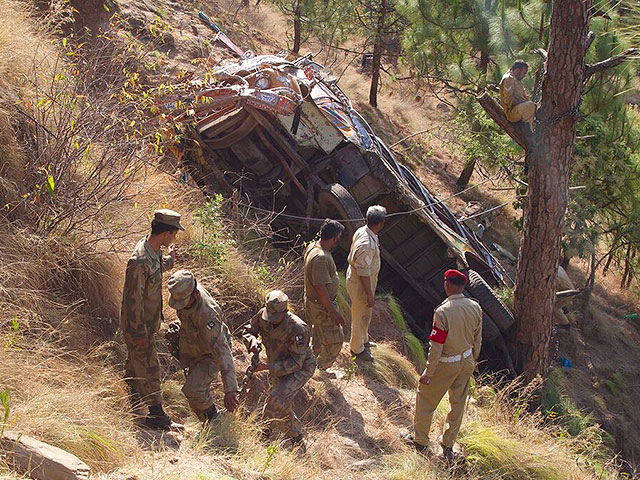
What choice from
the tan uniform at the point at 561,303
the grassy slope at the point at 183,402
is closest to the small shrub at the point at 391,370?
the grassy slope at the point at 183,402

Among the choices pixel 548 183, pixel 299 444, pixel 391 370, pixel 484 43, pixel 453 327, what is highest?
pixel 484 43

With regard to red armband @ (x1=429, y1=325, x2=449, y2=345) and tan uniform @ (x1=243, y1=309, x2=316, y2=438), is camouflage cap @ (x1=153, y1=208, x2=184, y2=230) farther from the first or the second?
red armband @ (x1=429, y1=325, x2=449, y2=345)

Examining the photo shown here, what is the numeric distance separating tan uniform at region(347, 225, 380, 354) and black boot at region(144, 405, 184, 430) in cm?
222

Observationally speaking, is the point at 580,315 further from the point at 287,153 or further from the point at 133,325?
the point at 133,325

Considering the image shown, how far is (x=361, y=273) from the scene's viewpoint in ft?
20.1

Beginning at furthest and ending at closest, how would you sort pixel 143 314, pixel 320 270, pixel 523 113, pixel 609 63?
pixel 523 113 < pixel 609 63 < pixel 320 270 < pixel 143 314

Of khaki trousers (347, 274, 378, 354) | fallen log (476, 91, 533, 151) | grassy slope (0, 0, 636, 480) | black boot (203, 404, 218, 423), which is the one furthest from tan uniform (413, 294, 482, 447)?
fallen log (476, 91, 533, 151)

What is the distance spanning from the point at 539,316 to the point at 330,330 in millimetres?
3256

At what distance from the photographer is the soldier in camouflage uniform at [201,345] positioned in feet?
14.6

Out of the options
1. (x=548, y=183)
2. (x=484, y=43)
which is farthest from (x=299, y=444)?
(x=484, y=43)

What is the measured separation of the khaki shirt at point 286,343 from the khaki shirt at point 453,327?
1011 millimetres

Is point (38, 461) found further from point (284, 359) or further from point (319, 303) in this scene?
point (319, 303)

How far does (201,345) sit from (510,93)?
15.1ft

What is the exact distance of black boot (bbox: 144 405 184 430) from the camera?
4801mm
